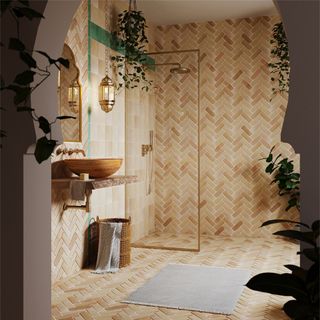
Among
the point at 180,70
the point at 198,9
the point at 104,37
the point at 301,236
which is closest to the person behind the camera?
the point at 301,236

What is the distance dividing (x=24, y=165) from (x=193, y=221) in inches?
181

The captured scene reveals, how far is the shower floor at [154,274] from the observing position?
Answer: 321 cm

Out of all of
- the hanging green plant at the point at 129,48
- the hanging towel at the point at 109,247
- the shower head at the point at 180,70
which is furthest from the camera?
the shower head at the point at 180,70

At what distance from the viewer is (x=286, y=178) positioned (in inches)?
235

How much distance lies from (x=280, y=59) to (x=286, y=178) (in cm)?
162

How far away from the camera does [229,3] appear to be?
5711 mm

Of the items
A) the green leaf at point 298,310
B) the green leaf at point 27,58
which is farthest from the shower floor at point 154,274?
the green leaf at point 27,58

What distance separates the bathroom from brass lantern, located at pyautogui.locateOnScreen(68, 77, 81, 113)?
429 millimetres

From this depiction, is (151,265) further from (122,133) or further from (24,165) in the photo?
(24,165)

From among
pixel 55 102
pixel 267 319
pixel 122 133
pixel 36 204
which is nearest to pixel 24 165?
pixel 36 204

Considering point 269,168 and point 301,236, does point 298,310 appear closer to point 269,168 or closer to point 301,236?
point 301,236

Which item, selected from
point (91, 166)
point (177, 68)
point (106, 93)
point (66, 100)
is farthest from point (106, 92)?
point (177, 68)

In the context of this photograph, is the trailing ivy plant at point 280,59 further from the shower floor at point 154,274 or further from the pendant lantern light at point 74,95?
the pendant lantern light at point 74,95

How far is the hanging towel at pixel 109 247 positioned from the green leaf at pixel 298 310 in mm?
3248
